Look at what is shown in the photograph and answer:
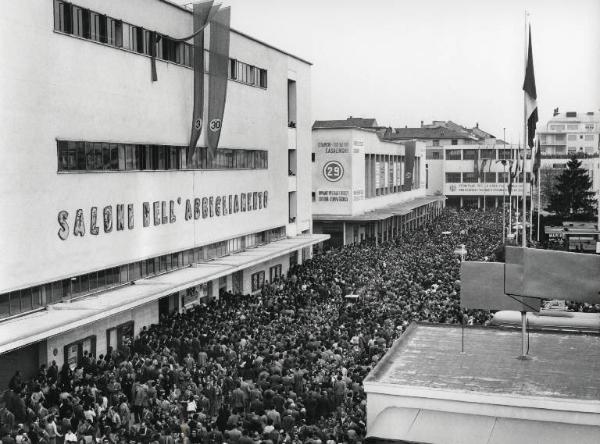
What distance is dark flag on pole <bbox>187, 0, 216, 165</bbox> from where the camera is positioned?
3005 cm

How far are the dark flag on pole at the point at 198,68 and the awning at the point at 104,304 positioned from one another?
4598 millimetres

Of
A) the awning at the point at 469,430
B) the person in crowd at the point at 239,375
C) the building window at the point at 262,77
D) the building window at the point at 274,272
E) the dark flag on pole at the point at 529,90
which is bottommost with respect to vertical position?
the building window at the point at 274,272

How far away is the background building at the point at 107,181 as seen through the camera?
21.2 meters

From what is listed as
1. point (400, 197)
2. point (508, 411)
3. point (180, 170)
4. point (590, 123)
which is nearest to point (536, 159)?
point (400, 197)

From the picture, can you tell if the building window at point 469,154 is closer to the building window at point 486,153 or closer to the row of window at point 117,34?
the building window at point 486,153

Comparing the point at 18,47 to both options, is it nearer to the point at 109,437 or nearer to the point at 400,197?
the point at 109,437

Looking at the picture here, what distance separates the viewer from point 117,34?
85.9 ft

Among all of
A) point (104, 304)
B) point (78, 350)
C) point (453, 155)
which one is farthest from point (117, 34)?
point (453, 155)

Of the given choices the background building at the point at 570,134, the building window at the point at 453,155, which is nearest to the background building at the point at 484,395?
the building window at the point at 453,155

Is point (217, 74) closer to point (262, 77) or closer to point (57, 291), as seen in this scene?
point (262, 77)

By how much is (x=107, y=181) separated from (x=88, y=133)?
67.9 inches

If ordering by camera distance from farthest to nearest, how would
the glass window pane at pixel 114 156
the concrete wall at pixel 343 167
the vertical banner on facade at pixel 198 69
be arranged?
the concrete wall at pixel 343 167
the vertical banner on facade at pixel 198 69
the glass window pane at pixel 114 156

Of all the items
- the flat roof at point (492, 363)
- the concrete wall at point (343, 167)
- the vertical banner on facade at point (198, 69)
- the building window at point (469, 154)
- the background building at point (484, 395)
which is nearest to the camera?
the background building at point (484, 395)

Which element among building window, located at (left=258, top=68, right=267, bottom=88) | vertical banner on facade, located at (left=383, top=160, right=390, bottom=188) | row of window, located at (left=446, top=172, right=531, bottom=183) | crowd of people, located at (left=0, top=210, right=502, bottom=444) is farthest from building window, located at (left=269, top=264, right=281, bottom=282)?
row of window, located at (left=446, top=172, right=531, bottom=183)
